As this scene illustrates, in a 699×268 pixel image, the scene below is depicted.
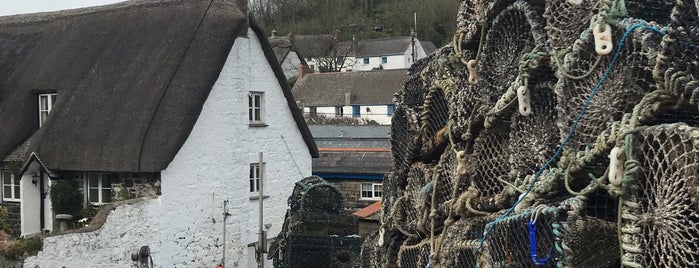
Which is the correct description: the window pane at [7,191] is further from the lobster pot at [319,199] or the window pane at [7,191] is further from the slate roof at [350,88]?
the slate roof at [350,88]

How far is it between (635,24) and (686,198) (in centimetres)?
85

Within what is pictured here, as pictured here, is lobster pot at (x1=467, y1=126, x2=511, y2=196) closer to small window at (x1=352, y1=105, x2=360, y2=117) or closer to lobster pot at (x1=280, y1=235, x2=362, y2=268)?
lobster pot at (x1=280, y1=235, x2=362, y2=268)

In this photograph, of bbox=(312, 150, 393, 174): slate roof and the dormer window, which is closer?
the dormer window

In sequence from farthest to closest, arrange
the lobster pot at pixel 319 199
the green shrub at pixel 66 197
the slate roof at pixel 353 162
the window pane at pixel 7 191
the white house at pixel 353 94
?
the white house at pixel 353 94 < the slate roof at pixel 353 162 < the window pane at pixel 7 191 < the green shrub at pixel 66 197 < the lobster pot at pixel 319 199

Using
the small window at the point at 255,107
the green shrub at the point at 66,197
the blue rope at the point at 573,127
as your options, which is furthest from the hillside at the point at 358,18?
the blue rope at the point at 573,127

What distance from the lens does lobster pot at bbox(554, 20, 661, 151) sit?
2967 mm

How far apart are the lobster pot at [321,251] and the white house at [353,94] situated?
2359 cm

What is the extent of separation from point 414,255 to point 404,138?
103 cm

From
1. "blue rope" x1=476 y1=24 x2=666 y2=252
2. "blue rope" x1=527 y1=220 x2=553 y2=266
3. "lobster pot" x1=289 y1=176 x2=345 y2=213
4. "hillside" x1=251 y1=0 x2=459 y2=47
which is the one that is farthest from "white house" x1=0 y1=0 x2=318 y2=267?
"hillside" x1=251 y1=0 x2=459 y2=47

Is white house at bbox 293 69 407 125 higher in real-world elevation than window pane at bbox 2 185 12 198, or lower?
higher

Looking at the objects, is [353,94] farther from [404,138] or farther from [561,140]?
[561,140]

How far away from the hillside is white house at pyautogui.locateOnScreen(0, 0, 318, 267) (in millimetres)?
39133

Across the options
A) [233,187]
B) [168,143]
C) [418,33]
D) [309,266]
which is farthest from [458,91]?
[418,33]

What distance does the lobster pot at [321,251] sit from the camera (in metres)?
7.28
